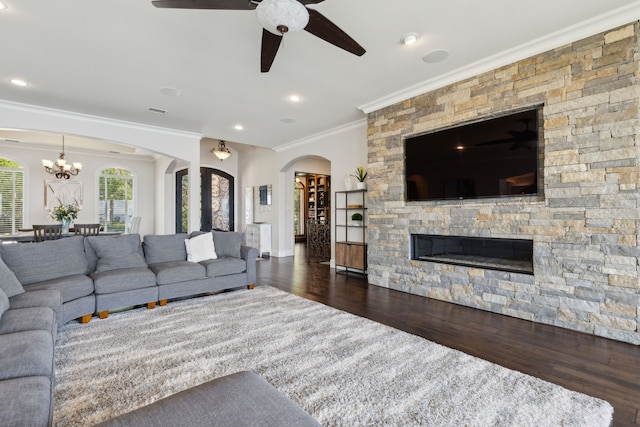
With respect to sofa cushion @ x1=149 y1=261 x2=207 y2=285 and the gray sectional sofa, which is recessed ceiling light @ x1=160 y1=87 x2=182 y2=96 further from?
sofa cushion @ x1=149 y1=261 x2=207 y2=285

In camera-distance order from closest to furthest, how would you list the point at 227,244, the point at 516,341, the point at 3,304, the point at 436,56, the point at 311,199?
the point at 3,304 < the point at 516,341 < the point at 436,56 < the point at 227,244 < the point at 311,199

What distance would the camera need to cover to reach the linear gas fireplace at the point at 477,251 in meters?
3.50

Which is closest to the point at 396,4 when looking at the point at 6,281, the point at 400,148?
the point at 400,148

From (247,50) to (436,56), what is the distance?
2019 millimetres

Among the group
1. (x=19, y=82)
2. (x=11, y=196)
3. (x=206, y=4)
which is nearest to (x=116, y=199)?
(x=11, y=196)

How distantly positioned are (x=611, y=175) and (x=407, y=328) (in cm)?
227

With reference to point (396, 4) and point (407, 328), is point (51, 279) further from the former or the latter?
point (396, 4)

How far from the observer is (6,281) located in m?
2.50

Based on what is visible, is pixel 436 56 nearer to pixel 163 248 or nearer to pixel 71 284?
pixel 163 248

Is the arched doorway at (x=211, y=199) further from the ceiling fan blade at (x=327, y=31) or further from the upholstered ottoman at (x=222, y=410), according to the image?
the upholstered ottoman at (x=222, y=410)

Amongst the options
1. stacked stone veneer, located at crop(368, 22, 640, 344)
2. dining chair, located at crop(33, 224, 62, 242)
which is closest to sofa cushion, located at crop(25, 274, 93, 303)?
dining chair, located at crop(33, 224, 62, 242)

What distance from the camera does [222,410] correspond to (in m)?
1.07

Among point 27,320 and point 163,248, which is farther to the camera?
point 163,248

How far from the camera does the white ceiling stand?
103 inches
